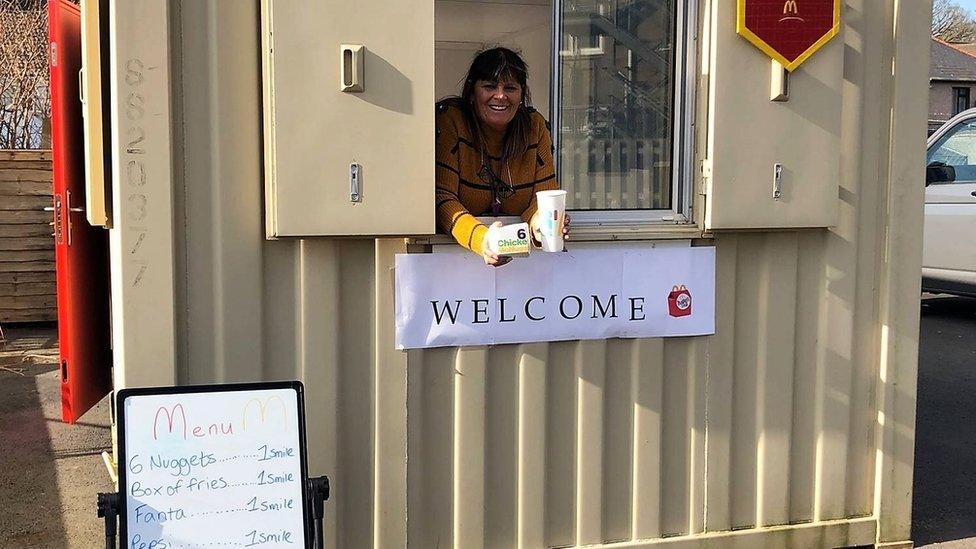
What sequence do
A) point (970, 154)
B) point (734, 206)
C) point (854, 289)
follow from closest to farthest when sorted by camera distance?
1. point (734, 206)
2. point (854, 289)
3. point (970, 154)

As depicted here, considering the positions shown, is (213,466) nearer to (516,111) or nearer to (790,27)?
(516,111)

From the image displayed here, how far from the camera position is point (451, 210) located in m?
3.58

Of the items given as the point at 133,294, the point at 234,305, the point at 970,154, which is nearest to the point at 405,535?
the point at 234,305

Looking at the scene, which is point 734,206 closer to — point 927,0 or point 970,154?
point 927,0

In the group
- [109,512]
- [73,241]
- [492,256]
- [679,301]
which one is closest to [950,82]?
[679,301]

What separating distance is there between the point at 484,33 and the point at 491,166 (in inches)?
70.8

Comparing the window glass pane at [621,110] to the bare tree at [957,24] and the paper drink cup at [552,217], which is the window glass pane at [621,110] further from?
the bare tree at [957,24]

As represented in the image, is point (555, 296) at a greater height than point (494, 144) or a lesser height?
lesser

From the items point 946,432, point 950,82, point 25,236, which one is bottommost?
point 946,432

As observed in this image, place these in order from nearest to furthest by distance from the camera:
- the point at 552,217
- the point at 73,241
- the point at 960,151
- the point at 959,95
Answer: the point at 552,217 < the point at 73,241 < the point at 960,151 < the point at 959,95

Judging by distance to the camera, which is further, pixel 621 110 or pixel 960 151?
pixel 960 151

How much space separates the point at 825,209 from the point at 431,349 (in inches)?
67.5

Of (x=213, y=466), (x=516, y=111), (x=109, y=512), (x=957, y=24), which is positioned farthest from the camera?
(x=957, y=24)

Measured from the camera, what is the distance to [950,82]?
114 ft
